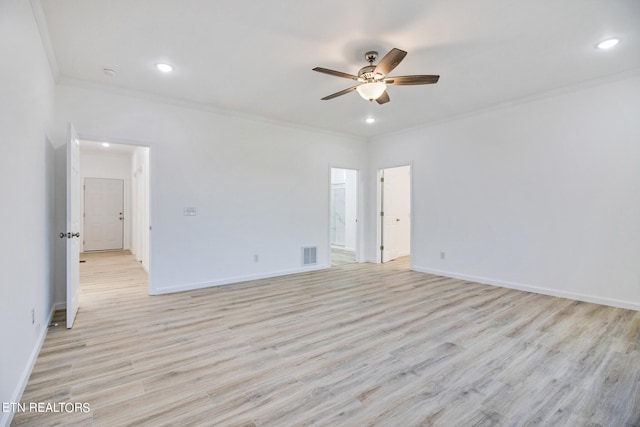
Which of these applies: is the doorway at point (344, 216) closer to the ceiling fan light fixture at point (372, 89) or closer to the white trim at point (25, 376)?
the ceiling fan light fixture at point (372, 89)

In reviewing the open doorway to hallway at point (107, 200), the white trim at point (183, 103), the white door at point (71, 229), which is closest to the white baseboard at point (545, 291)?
the white trim at point (183, 103)

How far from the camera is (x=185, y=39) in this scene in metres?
2.82

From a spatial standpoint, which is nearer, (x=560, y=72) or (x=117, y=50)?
(x=117, y=50)

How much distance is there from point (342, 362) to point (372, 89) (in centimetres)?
256

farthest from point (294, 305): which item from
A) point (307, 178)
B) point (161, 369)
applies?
point (307, 178)

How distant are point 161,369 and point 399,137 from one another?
5496 millimetres

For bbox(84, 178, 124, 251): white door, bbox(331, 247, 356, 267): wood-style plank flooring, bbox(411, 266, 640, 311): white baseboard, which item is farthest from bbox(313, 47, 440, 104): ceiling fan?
bbox(84, 178, 124, 251): white door

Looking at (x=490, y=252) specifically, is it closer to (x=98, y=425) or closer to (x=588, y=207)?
(x=588, y=207)

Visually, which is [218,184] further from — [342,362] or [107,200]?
[107,200]

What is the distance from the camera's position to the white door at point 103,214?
8.51 meters

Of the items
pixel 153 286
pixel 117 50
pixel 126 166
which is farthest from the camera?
pixel 126 166

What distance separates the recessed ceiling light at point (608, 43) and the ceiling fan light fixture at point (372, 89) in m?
2.06

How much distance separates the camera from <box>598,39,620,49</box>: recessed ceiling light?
286 centimetres

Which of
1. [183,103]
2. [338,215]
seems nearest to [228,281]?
[183,103]
